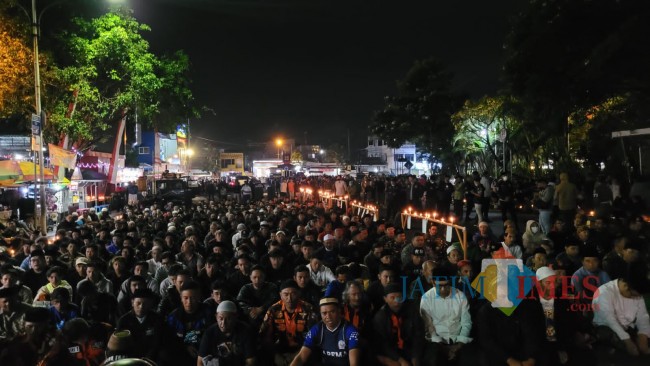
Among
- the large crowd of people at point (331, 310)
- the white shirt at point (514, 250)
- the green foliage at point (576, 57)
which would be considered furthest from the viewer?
the green foliage at point (576, 57)

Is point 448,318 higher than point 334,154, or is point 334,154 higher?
point 334,154

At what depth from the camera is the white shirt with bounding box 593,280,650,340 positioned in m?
6.08

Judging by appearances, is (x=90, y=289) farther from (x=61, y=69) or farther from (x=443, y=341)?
(x=61, y=69)

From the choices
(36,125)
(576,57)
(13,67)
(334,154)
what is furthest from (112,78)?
(334,154)

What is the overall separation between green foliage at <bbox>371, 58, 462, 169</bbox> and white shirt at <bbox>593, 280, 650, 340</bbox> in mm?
33226

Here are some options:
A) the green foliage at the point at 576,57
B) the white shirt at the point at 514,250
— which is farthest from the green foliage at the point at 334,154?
the white shirt at the point at 514,250

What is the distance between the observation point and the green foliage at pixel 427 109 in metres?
39.4

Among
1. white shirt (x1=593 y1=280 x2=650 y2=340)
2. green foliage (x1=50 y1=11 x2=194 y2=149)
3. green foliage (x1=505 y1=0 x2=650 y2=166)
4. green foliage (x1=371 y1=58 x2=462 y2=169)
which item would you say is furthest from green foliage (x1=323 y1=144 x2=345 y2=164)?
white shirt (x1=593 y1=280 x2=650 y2=340)

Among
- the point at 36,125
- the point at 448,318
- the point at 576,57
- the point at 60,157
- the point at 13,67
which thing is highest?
the point at 13,67

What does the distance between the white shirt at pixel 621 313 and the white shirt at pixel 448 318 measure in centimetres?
184

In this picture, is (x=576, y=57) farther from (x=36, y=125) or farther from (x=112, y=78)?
(x=112, y=78)

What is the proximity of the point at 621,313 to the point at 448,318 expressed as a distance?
2250mm

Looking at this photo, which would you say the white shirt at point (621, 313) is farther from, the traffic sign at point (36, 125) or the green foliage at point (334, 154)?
the green foliage at point (334, 154)

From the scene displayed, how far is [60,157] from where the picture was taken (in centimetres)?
1862
